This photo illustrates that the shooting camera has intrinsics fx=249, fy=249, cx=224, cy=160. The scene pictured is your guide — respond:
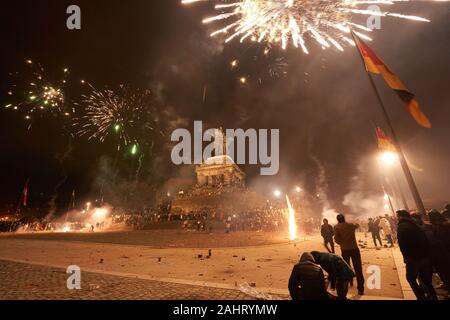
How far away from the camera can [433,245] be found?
5922 millimetres

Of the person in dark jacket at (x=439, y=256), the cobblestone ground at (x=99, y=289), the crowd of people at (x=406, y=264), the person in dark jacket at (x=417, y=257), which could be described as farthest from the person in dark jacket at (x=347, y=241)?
the cobblestone ground at (x=99, y=289)

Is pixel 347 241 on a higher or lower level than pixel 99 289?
higher

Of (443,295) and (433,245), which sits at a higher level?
(433,245)

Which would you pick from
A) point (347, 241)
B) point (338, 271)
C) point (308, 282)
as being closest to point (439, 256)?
point (347, 241)

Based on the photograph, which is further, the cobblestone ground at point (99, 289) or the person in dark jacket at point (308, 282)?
the cobblestone ground at point (99, 289)

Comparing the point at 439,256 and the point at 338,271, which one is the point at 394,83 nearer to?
the point at 439,256

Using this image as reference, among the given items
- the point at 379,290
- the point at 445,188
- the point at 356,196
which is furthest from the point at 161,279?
the point at 445,188

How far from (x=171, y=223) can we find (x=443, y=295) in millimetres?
34390

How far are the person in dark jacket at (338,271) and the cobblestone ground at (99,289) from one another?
6.41ft

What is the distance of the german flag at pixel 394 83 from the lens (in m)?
8.23

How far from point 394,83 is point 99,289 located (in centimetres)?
1163

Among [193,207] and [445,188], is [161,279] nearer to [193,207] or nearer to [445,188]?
[193,207]

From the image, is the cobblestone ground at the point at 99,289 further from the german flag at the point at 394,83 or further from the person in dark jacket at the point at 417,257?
the german flag at the point at 394,83

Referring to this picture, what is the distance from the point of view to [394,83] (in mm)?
9031
